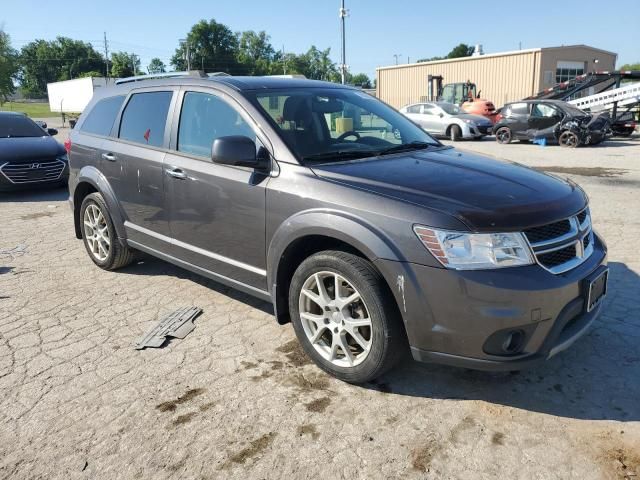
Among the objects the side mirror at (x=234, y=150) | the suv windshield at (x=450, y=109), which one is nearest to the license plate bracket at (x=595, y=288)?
the side mirror at (x=234, y=150)

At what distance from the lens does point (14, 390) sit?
3.23 metres

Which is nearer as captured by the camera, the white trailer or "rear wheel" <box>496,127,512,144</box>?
"rear wheel" <box>496,127,512,144</box>

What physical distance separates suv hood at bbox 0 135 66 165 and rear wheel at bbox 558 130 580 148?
1416cm

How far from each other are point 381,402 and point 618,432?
121 centimetres

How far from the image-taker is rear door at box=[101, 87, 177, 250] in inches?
171

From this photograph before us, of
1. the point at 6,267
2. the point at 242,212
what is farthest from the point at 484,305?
the point at 6,267

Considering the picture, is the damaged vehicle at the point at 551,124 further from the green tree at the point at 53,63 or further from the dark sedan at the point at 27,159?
the green tree at the point at 53,63

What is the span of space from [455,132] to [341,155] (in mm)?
17442

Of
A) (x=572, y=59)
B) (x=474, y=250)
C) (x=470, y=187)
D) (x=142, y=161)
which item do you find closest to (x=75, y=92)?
(x=572, y=59)

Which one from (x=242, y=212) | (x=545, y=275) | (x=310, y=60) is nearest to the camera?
(x=545, y=275)

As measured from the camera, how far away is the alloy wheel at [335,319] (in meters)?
3.07

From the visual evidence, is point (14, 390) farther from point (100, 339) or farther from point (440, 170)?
point (440, 170)

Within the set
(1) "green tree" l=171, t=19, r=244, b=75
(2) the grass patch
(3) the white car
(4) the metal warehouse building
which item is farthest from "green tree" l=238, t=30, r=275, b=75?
(3) the white car

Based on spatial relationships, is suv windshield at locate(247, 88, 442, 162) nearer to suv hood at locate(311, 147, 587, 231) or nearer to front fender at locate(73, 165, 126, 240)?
suv hood at locate(311, 147, 587, 231)
